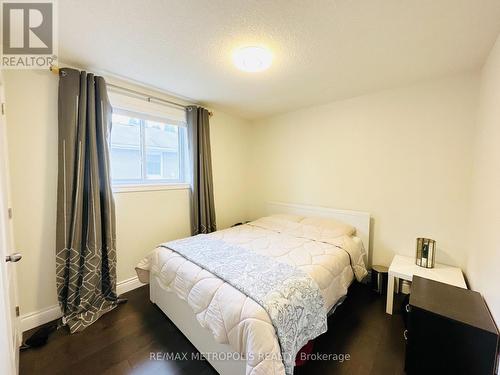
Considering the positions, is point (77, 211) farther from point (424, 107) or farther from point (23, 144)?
point (424, 107)

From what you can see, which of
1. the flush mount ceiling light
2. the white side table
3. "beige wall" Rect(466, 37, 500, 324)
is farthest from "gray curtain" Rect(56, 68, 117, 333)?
"beige wall" Rect(466, 37, 500, 324)

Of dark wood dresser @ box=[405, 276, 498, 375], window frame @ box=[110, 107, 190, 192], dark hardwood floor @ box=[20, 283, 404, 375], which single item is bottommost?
dark hardwood floor @ box=[20, 283, 404, 375]

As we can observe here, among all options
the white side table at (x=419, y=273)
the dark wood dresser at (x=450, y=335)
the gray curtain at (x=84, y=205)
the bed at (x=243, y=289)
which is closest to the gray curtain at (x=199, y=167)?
the bed at (x=243, y=289)

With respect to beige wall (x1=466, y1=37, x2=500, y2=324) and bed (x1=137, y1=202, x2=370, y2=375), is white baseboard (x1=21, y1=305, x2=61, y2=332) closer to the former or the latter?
bed (x1=137, y1=202, x2=370, y2=375)

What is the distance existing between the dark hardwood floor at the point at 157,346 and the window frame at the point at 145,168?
129 cm

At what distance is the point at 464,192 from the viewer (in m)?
2.05

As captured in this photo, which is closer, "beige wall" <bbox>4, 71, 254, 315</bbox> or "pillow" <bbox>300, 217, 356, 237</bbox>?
"beige wall" <bbox>4, 71, 254, 315</bbox>

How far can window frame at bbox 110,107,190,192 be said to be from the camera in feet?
7.93

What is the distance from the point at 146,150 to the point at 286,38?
2.03 metres

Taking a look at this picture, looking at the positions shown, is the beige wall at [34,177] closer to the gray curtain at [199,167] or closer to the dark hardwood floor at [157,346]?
the dark hardwood floor at [157,346]

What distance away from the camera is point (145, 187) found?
2.55 m

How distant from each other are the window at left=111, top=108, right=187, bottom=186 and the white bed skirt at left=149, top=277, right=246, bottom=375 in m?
1.25

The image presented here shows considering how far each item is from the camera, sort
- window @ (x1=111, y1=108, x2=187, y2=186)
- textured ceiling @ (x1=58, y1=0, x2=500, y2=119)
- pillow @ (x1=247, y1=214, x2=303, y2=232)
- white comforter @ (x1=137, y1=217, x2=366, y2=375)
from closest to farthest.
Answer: white comforter @ (x1=137, y1=217, x2=366, y2=375)
textured ceiling @ (x1=58, y1=0, x2=500, y2=119)
window @ (x1=111, y1=108, x2=187, y2=186)
pillow @ (x1=247, y1=214, x2=303, y2=232)

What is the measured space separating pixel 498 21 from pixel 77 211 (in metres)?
3.42
